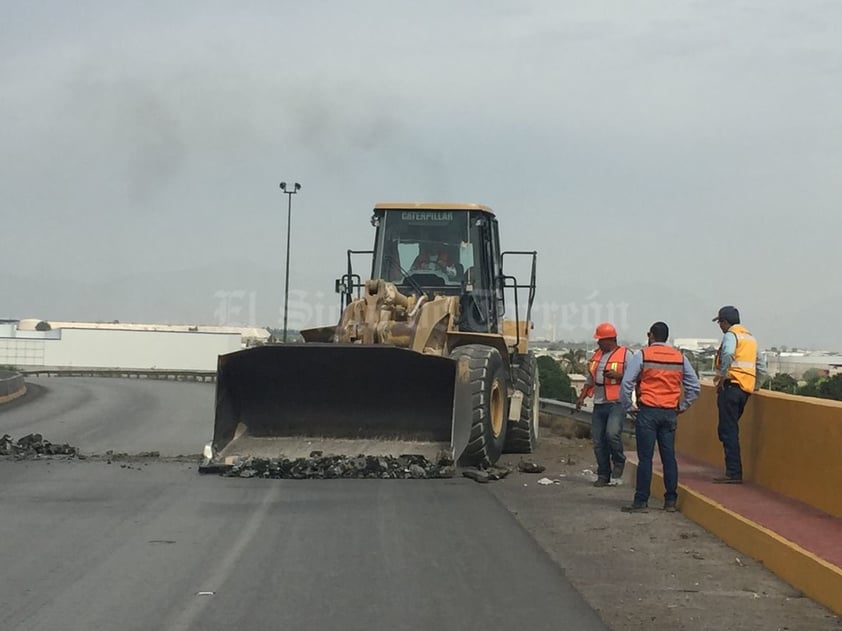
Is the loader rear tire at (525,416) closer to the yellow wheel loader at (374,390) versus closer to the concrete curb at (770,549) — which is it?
the yellow wheel loader at (374,390)

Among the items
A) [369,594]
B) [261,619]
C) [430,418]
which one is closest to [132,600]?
[261,619]

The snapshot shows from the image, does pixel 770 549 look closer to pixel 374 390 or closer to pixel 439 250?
pixel 374 390

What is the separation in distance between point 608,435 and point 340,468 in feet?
9.85

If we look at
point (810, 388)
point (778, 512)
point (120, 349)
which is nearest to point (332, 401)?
point (778, 512)

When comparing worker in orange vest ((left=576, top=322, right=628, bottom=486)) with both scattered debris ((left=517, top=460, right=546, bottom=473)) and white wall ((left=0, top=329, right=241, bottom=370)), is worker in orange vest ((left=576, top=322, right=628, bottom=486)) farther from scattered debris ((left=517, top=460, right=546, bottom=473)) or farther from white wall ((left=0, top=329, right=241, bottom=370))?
white wall ((left=0, top=329, right=241, bottom=370))

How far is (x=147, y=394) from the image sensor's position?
1372 inches

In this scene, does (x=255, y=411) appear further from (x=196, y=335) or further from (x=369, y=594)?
(x=196, y=335)

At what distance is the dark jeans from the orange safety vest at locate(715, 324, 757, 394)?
9 centimetres

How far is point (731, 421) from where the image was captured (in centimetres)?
1058

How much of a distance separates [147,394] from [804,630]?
102 feet

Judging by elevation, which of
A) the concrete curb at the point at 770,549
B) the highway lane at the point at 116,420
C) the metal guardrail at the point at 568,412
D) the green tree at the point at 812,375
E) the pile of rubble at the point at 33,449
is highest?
the green tree at the point at 812,375

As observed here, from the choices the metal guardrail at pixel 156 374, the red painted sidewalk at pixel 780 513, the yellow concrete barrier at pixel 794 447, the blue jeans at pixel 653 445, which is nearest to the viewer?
the red painted sidewalk at pixel 780 513

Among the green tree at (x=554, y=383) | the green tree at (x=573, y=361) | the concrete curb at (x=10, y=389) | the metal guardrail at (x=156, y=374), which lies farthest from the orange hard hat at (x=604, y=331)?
the metal guardrail at (x=156, y=374)

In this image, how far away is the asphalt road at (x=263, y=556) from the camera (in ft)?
19.6
